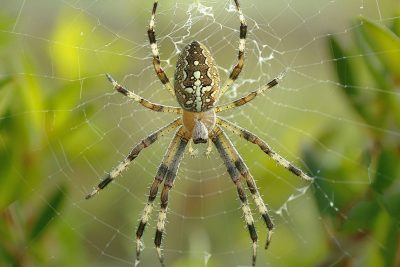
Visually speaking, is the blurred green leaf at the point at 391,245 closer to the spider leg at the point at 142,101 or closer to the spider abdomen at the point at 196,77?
the spider abdomen at the point at 196,77

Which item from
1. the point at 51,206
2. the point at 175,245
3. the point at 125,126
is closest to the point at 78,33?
the point at 51,206

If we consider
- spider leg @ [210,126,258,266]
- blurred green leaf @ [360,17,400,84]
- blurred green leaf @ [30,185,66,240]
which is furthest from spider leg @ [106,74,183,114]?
blurred green leaf @ [360,17,400,84]

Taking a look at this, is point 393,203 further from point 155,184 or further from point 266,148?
point 155,184

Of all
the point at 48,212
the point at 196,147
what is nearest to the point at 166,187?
the point at 196,147

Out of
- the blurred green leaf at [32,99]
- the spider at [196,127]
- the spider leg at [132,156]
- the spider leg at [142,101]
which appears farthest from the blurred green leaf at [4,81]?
the spider leg at [132,156]

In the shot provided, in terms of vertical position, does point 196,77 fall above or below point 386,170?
above

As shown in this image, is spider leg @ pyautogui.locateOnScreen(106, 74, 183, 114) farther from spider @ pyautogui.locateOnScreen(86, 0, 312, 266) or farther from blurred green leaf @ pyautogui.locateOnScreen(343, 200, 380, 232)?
blurred green leaf @ pyautogui.locateOnScreen(343, 200, 380, 232)

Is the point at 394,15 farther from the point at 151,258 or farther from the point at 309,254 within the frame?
the point at 151,258
